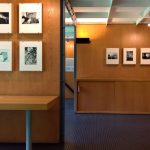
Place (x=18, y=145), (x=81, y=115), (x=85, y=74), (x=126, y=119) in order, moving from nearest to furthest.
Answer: (x=18, y=145), (x=126, y=119), (x=81, y=115), (x=85, y=74)

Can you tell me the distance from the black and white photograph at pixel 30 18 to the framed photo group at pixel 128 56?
17.1ft

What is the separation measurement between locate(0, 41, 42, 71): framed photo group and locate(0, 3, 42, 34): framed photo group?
8.8 inches

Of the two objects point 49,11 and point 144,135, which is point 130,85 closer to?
point 144,135

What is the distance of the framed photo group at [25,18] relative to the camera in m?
5.35

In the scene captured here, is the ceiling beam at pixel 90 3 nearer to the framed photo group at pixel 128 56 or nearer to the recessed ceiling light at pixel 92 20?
the recessed ceiling light at pixel 92 20

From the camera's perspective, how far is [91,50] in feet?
34.0

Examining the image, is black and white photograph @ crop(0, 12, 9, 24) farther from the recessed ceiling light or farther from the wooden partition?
the wooden partition

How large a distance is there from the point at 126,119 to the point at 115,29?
11.7 ft

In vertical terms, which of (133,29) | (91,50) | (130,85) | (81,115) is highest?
(133,29)

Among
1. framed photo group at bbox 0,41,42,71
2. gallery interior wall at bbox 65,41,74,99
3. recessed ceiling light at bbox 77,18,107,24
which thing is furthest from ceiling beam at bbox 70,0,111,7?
gallery interior wall at bbox 65,41,74,99

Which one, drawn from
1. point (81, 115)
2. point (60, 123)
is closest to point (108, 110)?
point (81, 115)

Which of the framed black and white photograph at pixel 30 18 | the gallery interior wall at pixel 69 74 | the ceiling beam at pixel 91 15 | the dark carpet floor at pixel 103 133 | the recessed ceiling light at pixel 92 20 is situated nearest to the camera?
the dark carpet floor at pixel 103 133

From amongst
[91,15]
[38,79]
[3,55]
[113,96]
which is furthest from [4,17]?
[113,96]

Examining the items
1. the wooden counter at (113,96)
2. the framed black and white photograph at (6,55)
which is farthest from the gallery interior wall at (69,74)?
the framed black and white photograph at (6,55)
